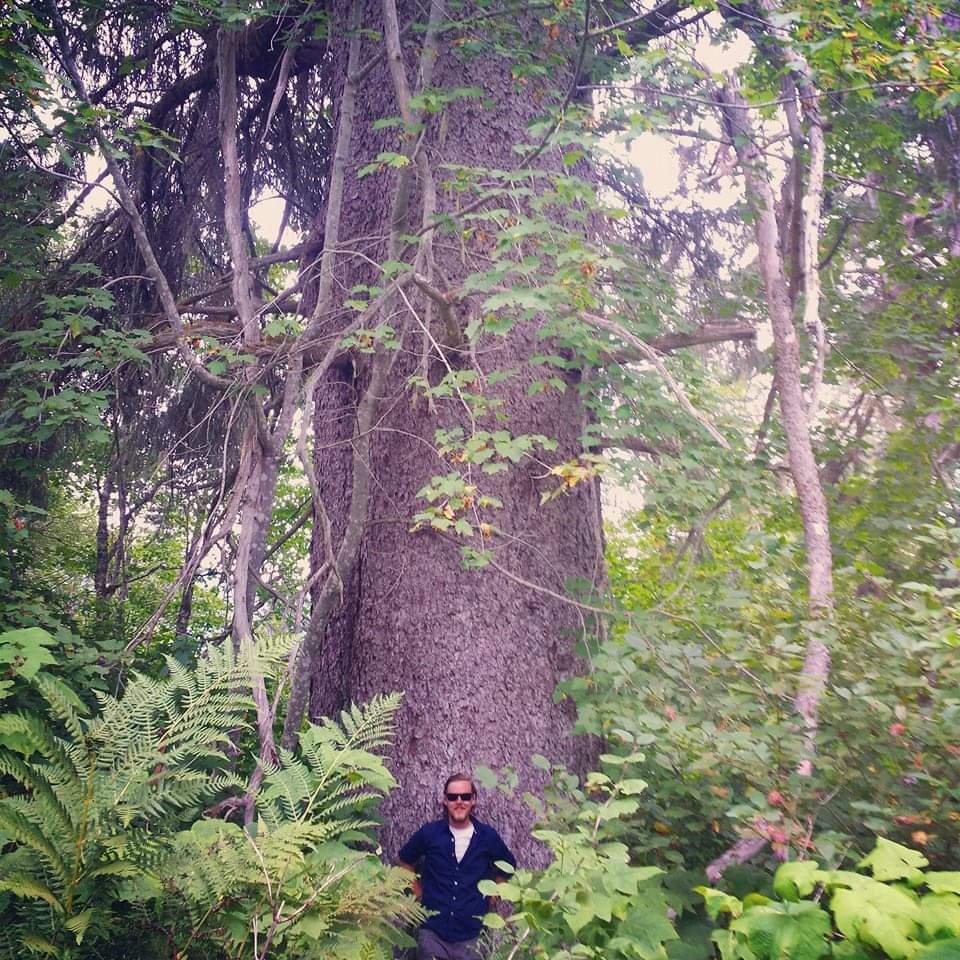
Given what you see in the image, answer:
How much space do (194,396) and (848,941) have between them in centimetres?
562

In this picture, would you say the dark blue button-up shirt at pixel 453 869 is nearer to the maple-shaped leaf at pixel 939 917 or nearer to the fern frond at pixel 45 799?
the fern frond at pixel 45 799

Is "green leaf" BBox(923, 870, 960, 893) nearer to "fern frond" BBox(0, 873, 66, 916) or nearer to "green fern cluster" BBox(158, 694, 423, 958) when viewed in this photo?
"green fern cluster" BBox(158, 694, 423, 958)

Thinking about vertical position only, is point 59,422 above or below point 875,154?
below

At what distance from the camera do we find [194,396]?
6105 mm

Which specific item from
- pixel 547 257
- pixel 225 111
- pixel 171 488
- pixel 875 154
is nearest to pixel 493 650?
pixel 547 257

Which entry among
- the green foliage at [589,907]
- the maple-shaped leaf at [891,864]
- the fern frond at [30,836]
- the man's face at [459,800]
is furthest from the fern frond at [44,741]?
the man's face at [459,800]

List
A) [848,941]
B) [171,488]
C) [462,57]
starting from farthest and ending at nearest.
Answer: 1. [171,488]
2. [462,57]
3. [848,941]

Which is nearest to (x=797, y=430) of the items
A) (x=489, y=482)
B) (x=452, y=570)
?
(x=489, y=482)

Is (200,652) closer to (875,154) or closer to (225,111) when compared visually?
(225,111)

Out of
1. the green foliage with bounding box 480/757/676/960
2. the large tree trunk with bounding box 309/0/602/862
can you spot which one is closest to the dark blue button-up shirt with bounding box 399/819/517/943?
the large tree trunk with bounding box 309/0/602/862

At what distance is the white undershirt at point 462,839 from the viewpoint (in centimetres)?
373

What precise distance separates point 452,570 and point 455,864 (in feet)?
4.62

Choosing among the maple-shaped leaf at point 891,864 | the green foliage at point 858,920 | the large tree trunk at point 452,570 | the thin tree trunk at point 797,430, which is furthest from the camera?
the large tree trunk at point 452,570

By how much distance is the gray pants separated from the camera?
369 cm
